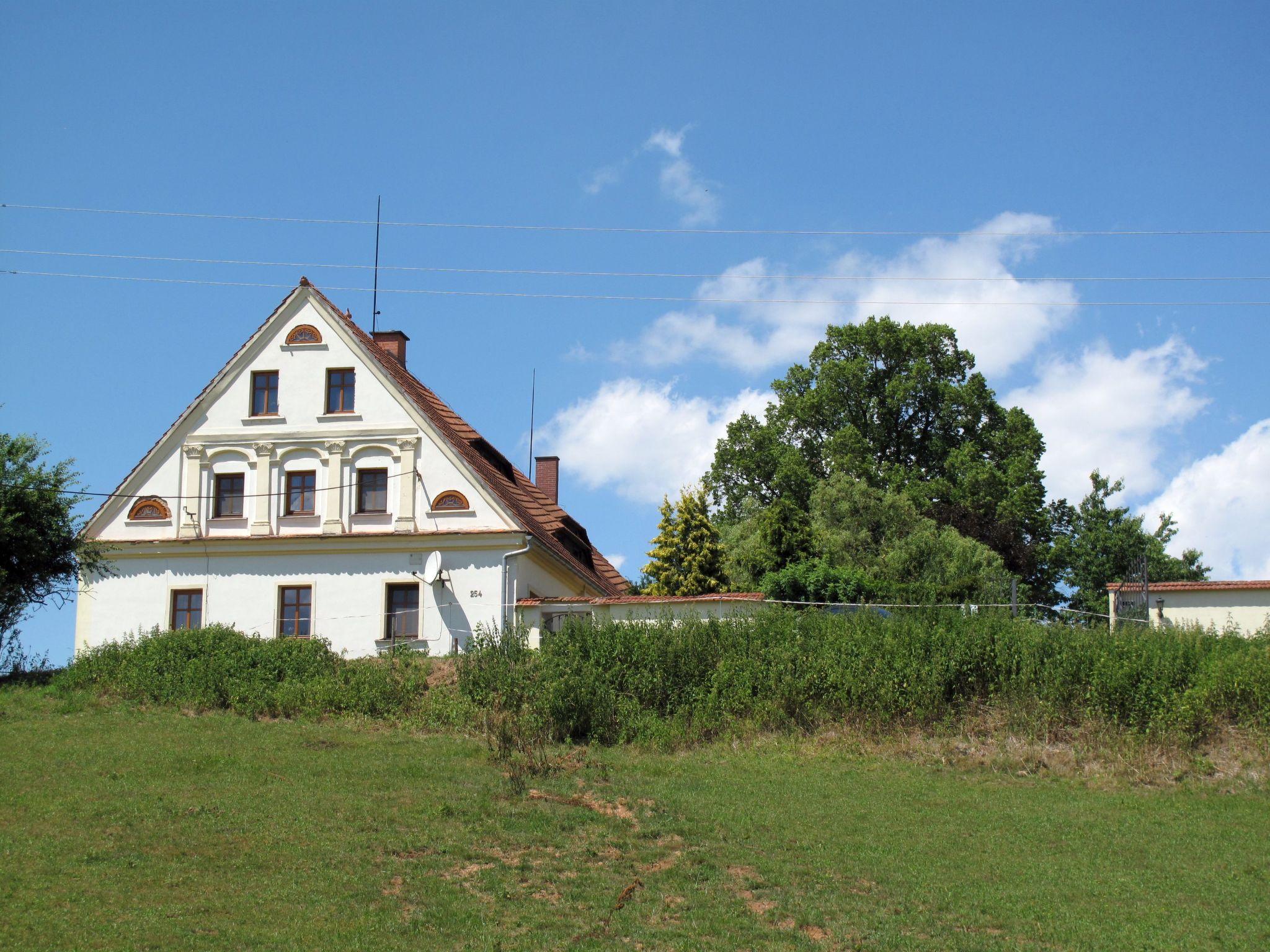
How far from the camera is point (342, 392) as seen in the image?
3294 cm

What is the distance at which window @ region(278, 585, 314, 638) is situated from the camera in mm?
31781

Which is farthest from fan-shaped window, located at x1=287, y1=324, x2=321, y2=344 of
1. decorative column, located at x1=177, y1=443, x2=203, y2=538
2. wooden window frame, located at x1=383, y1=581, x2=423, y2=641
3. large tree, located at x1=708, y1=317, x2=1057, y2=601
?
large tree, located at x1=708, y1=317, x2=1057, y2=601

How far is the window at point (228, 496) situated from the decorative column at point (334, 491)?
7.93 ft

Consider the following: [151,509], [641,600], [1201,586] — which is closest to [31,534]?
[151,509]

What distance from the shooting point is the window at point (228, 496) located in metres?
32.8

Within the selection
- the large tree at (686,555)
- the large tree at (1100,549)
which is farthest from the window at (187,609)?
the large tree at (1100,549)

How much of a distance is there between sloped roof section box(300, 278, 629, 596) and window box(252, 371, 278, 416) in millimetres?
2426

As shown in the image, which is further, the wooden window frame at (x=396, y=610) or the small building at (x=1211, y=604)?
the wooden window frame at (x=396, y=610)

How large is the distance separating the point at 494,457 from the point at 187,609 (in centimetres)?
939

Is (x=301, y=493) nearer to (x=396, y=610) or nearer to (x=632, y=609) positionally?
(x=396, y=610)

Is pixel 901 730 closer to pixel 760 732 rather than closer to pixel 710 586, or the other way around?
pixel 760 732

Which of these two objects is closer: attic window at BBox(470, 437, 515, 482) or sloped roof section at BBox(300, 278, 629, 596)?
sloped roof section at BBox(300, 278, 629, 596)

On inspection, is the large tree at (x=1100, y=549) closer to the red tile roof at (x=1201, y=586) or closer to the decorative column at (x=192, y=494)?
the red tile roof at (x=1201, y=586)

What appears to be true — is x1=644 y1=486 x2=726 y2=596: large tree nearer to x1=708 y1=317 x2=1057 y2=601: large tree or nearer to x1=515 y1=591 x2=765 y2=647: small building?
x1=708 y1=317 x2=1057 y2=601: large tree
